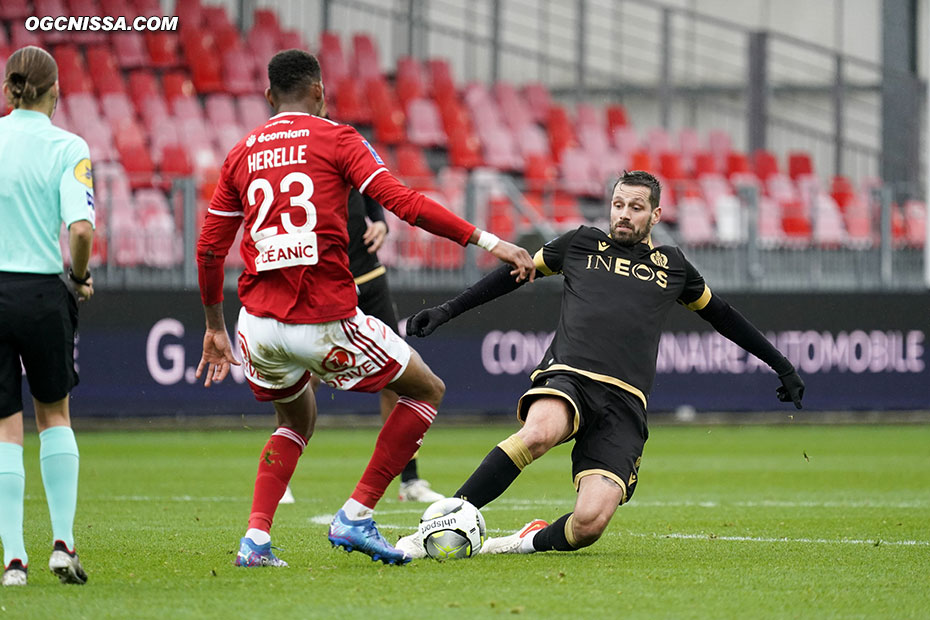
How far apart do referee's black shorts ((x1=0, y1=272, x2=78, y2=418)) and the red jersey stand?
0.79m

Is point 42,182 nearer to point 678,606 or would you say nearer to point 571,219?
point 678,606

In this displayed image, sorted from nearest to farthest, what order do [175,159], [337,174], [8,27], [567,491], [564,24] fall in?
[337,174] < [567,491] < [175,159] < [8,27] < [564,24]

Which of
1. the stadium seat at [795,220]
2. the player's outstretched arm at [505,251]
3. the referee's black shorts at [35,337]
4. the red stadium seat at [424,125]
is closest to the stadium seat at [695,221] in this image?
the stadium seat at [795,220]

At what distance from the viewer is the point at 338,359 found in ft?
18.3

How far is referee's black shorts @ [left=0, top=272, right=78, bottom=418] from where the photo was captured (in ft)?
16.7

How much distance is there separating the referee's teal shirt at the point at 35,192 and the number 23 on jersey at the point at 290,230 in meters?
0.70

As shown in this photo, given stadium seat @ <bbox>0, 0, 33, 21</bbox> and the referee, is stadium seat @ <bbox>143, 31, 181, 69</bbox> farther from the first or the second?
the referee

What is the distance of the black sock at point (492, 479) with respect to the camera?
19.5 ft

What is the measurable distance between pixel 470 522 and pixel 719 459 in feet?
22.1

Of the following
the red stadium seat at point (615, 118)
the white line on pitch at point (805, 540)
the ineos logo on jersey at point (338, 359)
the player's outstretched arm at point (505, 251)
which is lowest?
the white line on pitch at point (805, 540)

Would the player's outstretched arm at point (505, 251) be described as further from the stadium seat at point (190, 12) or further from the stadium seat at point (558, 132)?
the stadium seat at point (190, 12)

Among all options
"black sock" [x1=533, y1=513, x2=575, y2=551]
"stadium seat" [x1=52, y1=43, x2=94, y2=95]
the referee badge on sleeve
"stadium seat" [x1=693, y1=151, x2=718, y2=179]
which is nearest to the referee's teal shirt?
the referee badge on sleeve

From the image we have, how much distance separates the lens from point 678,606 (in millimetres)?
4832

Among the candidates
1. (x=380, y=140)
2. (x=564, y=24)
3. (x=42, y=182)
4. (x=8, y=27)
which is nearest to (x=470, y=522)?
(x=42, y=182)
